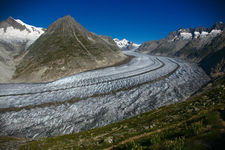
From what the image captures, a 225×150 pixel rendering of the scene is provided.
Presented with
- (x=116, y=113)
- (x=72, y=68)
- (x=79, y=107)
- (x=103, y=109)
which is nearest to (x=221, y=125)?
(x=116, y=113)

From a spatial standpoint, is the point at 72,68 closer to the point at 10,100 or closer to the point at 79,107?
the point at 10,100

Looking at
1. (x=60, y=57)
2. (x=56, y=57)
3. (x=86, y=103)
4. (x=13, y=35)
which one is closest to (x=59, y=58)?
(x=60, y=57)

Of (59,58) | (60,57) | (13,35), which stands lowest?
(59,58)

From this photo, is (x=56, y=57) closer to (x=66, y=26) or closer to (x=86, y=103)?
(x=66, y=26)

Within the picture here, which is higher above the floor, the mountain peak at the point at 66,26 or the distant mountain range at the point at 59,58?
the mountain peak at the point at 66,26

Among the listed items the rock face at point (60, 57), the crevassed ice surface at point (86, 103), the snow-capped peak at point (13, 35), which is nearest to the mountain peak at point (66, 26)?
the rock face at point (60, 57)

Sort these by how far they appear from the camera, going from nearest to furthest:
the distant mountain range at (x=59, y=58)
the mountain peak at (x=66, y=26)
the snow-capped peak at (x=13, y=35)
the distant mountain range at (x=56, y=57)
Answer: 1. the distant mountain range at (x=56, y=57)
2. the distant mountain range at (x=59, y=58)
3. the mountain peak at (x=66, y=26)
4. the snow-capped peak at (x=13, y=35)

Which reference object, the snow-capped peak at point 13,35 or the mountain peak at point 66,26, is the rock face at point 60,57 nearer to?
the mountain peak at point 66,26

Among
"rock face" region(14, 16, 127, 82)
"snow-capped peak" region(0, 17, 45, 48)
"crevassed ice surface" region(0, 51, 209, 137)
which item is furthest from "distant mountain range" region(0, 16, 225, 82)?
"crevassed ice surface" region(0, 51, 209, 137)
